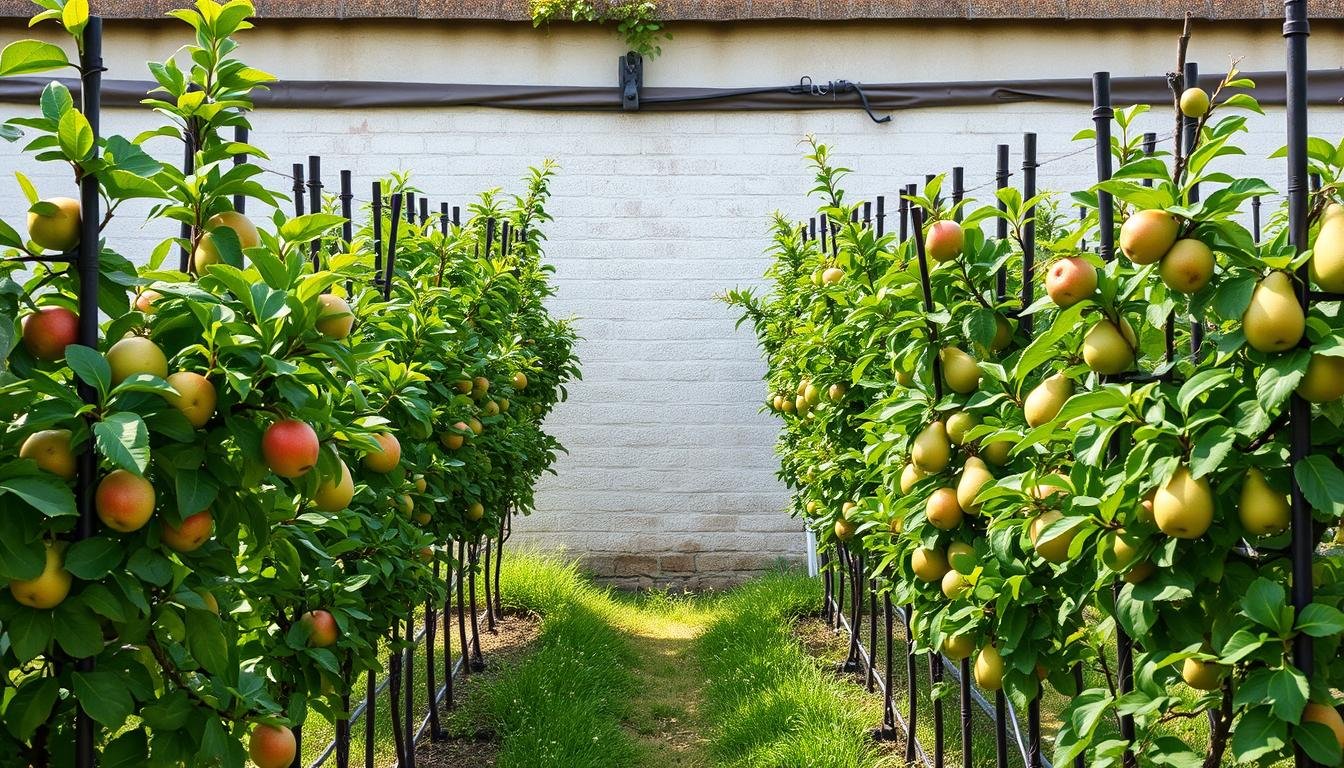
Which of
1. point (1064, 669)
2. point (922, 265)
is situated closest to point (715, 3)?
point (922, 265)

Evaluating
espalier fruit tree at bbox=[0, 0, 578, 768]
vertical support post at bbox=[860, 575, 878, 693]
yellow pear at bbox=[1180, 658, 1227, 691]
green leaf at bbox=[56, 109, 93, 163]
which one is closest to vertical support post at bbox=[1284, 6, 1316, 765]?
yellow pear at bbox=[1180, 658, 1227, 691]

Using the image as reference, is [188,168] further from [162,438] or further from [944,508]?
[944,508]

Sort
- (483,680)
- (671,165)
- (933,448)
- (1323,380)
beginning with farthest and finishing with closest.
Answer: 1. (671,165)
2. (483,680)
3. (933,448)
4. (1323,380)

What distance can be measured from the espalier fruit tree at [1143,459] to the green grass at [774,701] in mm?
1325

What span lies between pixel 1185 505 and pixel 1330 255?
32cm

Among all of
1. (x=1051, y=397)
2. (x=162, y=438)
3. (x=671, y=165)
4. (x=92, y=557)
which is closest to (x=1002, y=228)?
(x=1051, y=397)

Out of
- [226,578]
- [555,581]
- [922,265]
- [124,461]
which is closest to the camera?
[124,461]

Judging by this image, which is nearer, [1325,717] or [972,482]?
[1325,717]

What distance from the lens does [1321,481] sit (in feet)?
4.02

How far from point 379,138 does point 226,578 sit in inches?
204

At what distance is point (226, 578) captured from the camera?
1562 millimetres

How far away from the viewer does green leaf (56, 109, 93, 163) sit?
121 cm

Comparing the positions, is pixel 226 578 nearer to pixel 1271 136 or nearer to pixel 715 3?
pixel 715 3

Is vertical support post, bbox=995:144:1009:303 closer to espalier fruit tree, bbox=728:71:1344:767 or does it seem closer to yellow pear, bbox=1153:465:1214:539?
espalier fruit tree, bbox=728:71:1344:767
